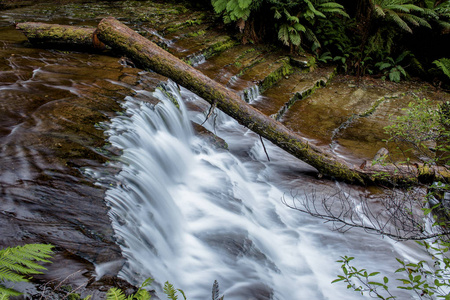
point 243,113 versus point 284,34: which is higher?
point 284,34

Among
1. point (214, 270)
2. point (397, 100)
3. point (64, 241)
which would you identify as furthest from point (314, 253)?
point (397, 100)

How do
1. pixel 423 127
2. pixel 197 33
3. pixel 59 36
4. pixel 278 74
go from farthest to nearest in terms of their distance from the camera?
1. pixel 197 33
2. pixel 278 74
3. pixel 59 36
4. pixel 423 127

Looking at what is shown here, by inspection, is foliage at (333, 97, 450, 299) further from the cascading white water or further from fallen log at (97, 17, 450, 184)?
fallen log at (97, 17, 450, 184)

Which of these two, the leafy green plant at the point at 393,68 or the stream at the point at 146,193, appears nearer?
the stream at the point at 146,193

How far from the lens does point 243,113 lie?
15.6 feet

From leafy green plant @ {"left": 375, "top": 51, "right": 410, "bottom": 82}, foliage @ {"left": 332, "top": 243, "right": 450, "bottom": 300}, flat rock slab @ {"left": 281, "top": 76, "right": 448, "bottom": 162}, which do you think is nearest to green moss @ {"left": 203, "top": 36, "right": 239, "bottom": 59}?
flat rock slab @ {"left": 281, "top": 76, "right": 448, "bottom": 162}

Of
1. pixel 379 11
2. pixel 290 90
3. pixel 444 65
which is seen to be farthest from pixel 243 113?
pixel 444 65

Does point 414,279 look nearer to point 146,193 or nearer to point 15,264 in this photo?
point 15,264

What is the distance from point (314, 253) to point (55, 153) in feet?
10.9

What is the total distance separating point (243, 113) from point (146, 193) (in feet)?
6.17

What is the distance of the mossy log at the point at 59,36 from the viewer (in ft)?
19.9

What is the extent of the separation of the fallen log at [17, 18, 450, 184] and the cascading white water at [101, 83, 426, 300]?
0.47 m

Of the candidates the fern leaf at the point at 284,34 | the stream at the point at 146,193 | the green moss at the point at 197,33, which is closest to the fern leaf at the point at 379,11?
the fern leaf at the point at 284,34

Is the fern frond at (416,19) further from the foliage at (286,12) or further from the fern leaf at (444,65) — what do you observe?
the foliage at (286,12)
